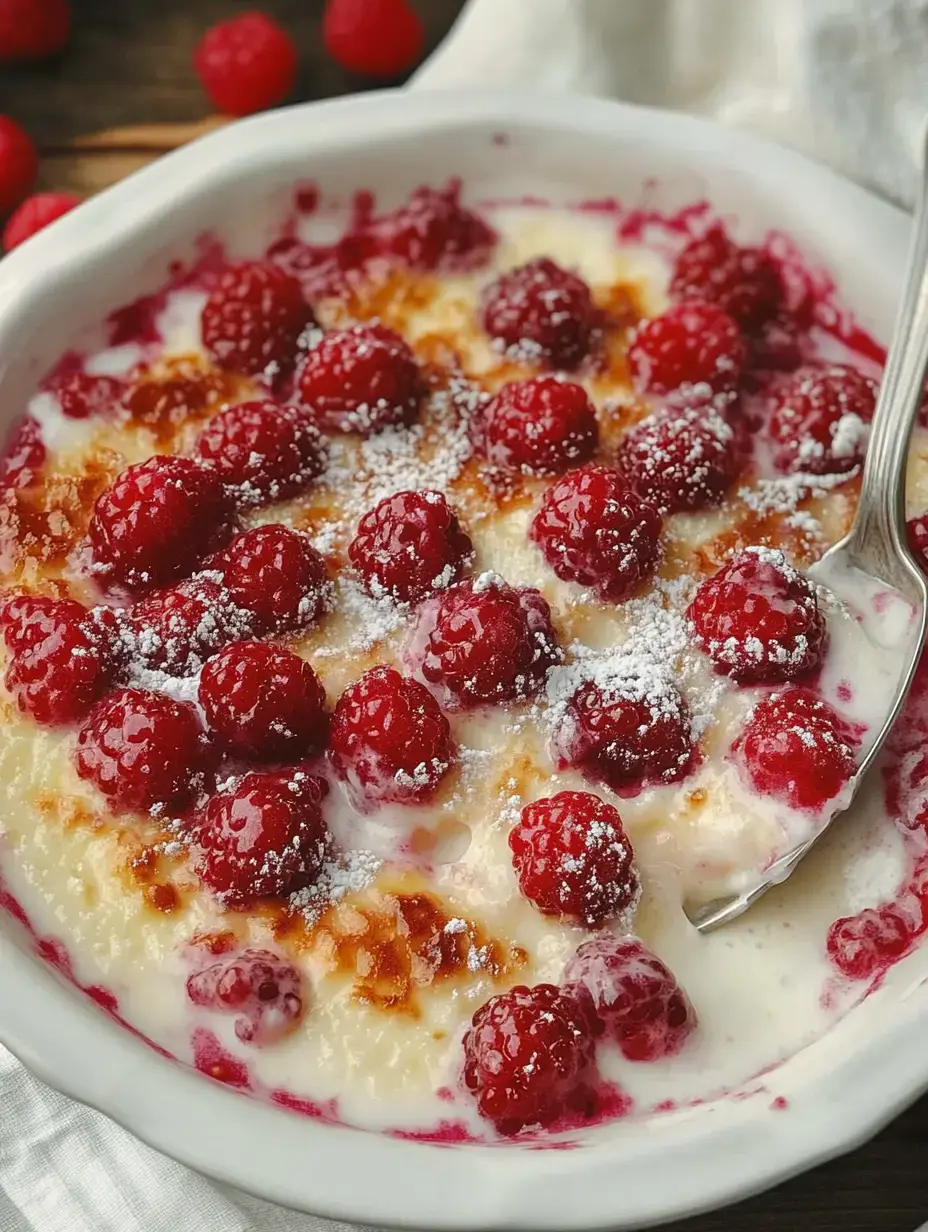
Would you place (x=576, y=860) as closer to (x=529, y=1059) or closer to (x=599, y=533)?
(x=529, y=1059)

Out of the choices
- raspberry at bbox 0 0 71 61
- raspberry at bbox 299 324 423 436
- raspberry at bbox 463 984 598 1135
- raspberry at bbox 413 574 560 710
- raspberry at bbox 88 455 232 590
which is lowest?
raspberry at bbox 463 984 598 1135

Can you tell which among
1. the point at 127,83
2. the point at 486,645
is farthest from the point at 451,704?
the point at 127,83

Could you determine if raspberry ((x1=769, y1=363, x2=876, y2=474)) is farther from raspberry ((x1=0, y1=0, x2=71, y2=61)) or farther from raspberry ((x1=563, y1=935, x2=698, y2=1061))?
raspberry ((x1=0, y1=0, x2=71, y2=61))

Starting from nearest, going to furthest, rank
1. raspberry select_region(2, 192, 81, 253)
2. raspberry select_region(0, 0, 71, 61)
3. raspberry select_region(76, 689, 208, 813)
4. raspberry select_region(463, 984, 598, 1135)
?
raspberry select_region(463, 984, 598, 1135)
raspberry select_region(76, 689, 208, 813)
raspberry select_region(2, 192, 81, 253)
raspberry select_region(0, 0, 71, 61)

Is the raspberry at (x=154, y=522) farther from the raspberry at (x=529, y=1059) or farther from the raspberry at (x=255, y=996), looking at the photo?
the raspberry at (x=529, y=1059)

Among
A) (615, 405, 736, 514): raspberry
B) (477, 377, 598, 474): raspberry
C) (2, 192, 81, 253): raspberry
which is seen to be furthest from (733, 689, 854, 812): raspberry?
(2, 192, 81, 253): raspberry

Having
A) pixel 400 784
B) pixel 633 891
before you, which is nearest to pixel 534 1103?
pixel 633 891

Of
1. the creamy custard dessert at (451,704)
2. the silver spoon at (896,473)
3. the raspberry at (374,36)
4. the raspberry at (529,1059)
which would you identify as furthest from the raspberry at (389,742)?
the raspberry at (374,36)
